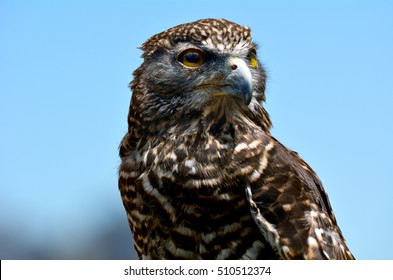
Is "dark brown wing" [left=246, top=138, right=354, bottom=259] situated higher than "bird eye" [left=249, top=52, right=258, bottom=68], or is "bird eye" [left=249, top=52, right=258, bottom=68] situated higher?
"bird eye" [left=249, top=52, right=258, bottom=68]

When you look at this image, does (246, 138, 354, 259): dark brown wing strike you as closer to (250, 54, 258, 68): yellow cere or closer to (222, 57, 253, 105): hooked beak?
(222, 57, 253, 105): hooked beak

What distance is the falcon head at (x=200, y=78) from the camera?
20.5ft

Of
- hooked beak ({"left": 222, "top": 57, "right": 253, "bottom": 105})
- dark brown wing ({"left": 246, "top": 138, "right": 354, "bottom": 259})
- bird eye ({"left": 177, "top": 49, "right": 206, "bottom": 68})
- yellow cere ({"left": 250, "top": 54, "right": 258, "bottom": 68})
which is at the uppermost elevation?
yellow cere ({"left": 250, "top": 54, "right": 258, "bottom": 68})

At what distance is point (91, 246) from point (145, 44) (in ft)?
111

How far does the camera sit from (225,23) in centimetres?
655

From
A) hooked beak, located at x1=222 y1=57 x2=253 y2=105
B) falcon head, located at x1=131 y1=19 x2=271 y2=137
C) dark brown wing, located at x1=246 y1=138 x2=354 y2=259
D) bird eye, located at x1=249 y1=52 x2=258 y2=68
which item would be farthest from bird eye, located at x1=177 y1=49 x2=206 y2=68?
dark brown wing, located at x1=246 y1=138 x2=354 y2=259

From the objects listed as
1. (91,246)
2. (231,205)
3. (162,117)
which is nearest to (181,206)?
(231,205)

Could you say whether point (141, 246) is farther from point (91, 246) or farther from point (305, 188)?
point (91, 246)

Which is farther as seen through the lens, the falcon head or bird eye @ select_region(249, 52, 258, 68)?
bird eye @ select_region(249, 52, 258, 68)

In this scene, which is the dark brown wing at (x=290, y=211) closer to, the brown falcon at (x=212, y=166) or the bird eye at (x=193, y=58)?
the brown falcon at (x=212, y=166)

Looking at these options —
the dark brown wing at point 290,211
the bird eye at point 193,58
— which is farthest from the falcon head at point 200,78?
the dark brown wing at point 290,211

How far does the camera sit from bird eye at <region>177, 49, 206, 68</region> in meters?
6.36

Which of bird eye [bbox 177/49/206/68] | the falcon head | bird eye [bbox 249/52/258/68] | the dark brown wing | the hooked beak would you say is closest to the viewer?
the dark brown wing
